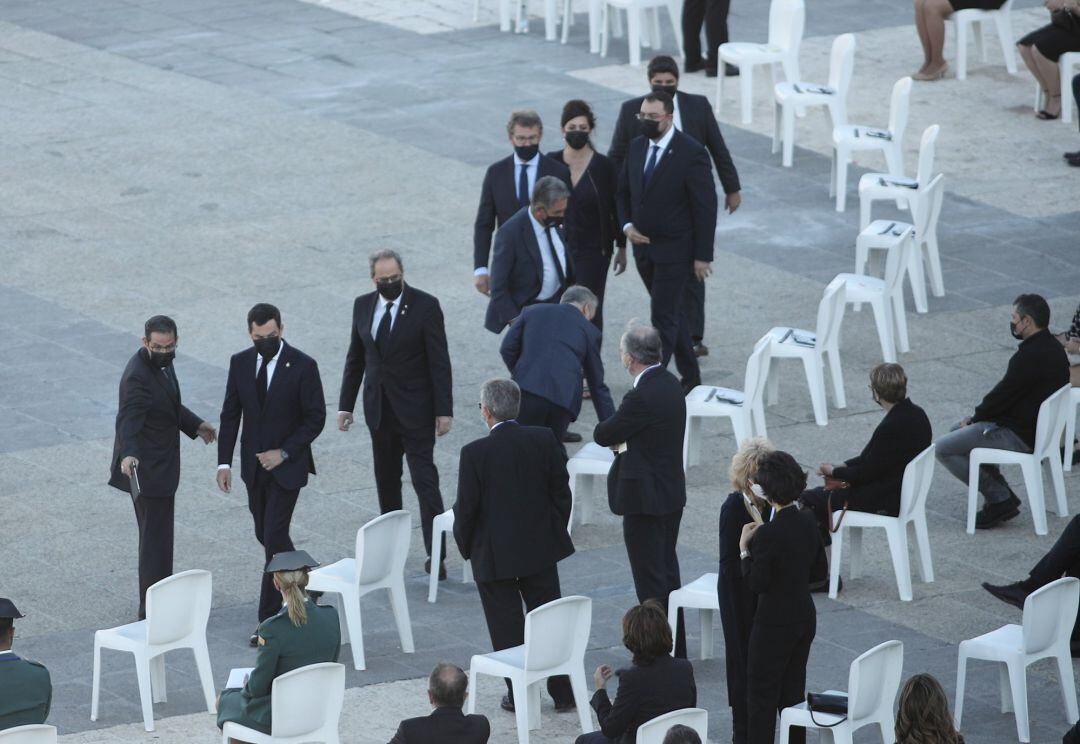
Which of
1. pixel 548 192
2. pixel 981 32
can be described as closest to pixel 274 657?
pixel 548 192

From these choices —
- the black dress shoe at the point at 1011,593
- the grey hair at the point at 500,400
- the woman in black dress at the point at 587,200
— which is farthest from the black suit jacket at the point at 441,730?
the woman in black dress at the point at 587,200

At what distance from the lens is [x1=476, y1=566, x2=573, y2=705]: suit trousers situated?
861 cm

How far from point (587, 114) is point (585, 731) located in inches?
197

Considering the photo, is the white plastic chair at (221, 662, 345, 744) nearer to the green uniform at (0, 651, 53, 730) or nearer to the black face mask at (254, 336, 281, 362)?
the green uniform at (0, 651, 53, 730)

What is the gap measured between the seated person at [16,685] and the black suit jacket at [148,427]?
2.30 meters

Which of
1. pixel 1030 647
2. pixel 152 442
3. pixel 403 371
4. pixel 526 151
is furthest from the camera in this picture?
pixel 526 151

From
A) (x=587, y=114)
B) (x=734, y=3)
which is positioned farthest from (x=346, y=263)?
(x=734, y=3)

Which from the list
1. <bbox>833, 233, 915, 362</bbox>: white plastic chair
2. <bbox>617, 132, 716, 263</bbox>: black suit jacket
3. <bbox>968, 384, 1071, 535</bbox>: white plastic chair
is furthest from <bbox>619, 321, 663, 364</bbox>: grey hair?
<bbox>833, 233, 915, 362</bbox>: white plastic chair

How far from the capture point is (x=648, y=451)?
8.92 meters

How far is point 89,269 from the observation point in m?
15.0

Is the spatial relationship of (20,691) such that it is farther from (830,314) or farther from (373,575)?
(830,314)

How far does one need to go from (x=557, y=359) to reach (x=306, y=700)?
3257 millimetres

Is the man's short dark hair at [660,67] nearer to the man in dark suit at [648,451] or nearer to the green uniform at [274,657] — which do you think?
the man in dark suit at [648,451]

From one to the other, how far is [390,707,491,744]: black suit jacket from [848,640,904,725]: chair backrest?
61.1 inches
